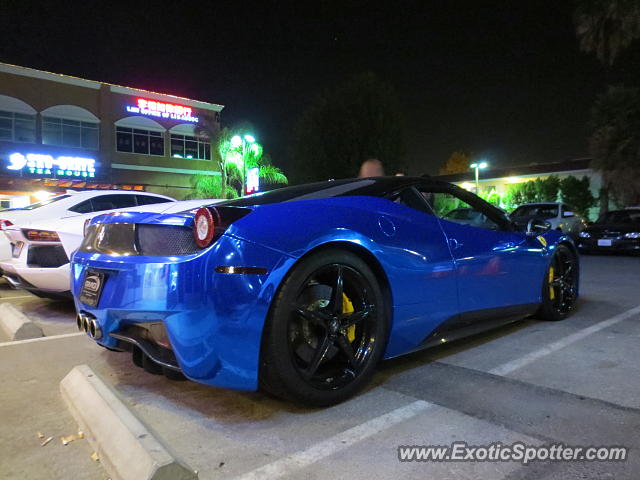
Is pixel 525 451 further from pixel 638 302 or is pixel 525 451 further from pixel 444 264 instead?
pixel 638 302

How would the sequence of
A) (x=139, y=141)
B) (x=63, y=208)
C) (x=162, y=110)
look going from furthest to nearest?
(x=162, y=110), (x=139, y=141), (x=63, y=208)

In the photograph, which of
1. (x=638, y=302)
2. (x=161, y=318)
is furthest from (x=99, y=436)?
(x=638, y=302)

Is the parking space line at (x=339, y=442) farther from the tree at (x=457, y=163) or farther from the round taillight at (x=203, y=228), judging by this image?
the tree at (x=457, y=163)

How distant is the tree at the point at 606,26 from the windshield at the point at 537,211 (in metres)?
14.4

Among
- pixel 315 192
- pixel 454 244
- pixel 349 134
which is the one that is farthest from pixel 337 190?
pixel 349 134

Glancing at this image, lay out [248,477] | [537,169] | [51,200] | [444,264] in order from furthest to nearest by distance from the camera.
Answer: [537,169]
[51,200]
[444,264]
[248,477]

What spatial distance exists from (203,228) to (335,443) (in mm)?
1229

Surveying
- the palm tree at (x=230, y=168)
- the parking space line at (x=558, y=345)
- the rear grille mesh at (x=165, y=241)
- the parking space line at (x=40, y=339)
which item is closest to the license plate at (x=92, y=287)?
the rear grille mesh at (x=165, y=241)

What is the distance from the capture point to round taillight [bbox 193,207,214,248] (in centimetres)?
247

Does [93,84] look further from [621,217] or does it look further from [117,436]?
[117,436]

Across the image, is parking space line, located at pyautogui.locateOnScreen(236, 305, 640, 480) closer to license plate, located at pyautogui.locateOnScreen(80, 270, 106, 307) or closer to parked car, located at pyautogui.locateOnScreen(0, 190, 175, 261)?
license plate, located at pyautogui.locateOnScreen(80, 270, 106, 307)

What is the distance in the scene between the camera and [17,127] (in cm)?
Result: 2762

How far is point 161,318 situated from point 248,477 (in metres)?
0.89

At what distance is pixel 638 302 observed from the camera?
5.73m
